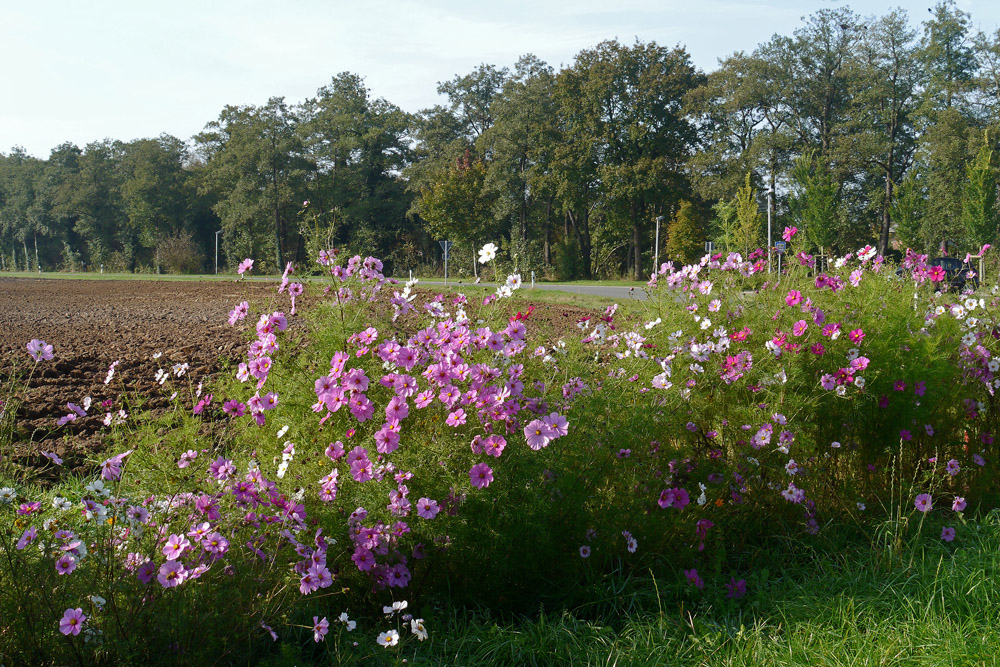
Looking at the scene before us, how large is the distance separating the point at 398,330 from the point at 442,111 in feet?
160

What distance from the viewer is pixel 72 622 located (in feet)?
6.10

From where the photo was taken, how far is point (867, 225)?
4119 centimetres

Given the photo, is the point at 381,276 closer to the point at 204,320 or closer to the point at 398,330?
the point at 398,330

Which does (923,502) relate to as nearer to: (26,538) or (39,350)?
(26,538)

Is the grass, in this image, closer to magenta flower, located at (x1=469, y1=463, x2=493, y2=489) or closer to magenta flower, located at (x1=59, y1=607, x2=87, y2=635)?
magenta flower, located at (x1=469, y1=463, x2=493, y2=489)

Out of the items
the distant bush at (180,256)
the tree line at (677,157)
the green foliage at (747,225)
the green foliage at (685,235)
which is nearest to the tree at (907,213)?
the tree line at (677,157)

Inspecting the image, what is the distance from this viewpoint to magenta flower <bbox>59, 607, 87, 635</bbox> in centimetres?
185

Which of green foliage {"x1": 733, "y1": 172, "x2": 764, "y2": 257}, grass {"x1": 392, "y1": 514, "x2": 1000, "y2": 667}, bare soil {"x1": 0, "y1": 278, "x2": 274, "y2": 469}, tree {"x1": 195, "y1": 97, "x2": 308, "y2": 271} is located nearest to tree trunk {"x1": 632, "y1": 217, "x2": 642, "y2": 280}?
green foliage {"x1": 733, "y1": 172, "x2": 764, "y2": 257}

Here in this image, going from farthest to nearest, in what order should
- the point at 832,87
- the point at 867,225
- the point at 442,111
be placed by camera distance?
1. the point at 442,111
2. the point at 867,225
3. the point at 832,87

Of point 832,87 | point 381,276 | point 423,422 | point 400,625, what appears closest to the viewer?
point 400,625

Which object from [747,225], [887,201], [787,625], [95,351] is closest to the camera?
[787,625]

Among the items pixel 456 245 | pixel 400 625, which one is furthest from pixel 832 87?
pixel 400 625

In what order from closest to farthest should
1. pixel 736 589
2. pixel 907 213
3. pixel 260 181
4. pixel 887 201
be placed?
1. pixel 736 589
2. pixel 907 213
3. pixel 887 201
4. pixel 260 181

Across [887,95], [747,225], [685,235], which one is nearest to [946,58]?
[887,95]
